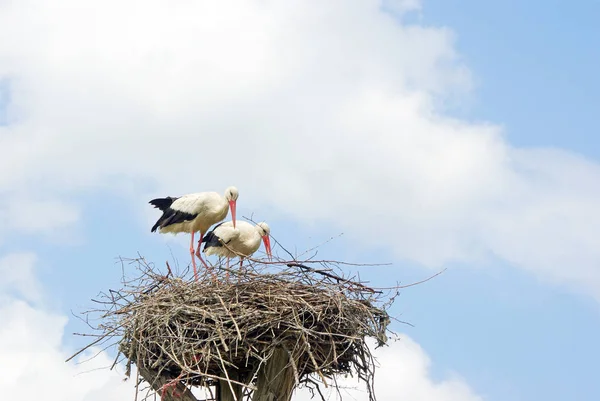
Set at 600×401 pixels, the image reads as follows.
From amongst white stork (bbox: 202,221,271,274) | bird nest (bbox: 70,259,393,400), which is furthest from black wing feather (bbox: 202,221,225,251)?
bird nest (bbox: 70,259,393,400)

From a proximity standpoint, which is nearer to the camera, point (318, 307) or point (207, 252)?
point (318, 307)

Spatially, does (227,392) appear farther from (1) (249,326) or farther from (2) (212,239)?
(2) (212,239)

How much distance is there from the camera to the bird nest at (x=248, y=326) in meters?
7.75

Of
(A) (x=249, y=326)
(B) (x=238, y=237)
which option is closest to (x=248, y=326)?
(A) (x=249, y=326)

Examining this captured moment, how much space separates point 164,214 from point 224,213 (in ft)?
2.47

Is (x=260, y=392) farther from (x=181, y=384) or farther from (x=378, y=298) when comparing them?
(x=378, y=298)

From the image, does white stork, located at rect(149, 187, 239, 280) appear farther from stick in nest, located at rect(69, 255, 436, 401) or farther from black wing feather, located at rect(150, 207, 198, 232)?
stick in nest, located at rect(69, 255, 436, 401)

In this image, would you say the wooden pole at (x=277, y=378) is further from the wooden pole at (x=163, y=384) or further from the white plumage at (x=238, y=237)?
the white plumage at (x=238, y=237)

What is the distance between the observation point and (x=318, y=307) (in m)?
7.90

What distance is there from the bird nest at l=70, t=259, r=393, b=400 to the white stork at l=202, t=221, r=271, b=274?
120 inches

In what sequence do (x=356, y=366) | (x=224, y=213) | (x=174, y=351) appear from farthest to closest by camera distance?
(x=224, y=213) < (x=356, y=366) < (x=174, y=351)

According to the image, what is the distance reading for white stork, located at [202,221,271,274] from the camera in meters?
11.6

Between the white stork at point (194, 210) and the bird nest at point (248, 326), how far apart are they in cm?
312

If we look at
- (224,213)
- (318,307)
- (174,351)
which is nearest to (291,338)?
(318,307)
